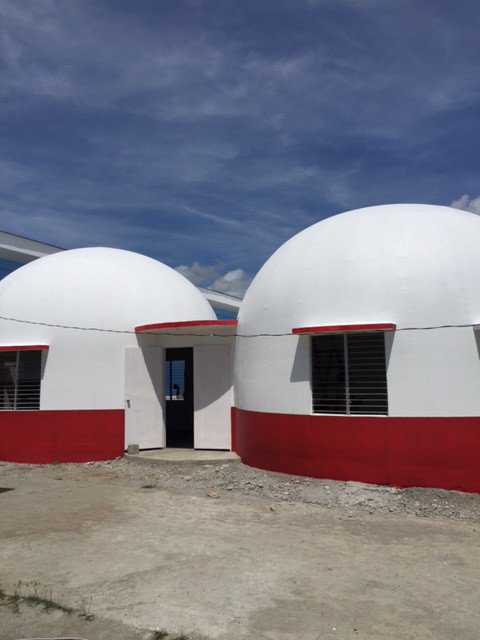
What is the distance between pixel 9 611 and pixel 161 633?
145 cm

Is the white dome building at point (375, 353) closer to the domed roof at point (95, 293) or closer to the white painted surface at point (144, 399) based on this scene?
the white painted surface at point (144, 399)

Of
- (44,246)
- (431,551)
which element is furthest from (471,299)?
(44,246)

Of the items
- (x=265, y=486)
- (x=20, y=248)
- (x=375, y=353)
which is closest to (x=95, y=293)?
(x=265, y=486)

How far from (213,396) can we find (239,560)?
6290 mm

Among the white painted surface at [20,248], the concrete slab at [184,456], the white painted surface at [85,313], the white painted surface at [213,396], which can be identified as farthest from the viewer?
the white painted surface at [20,248]

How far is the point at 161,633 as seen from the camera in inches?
170

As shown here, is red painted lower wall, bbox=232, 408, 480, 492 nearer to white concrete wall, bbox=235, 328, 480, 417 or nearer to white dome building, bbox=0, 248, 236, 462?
white concrete wall, bbox=235, 328, 480, 417

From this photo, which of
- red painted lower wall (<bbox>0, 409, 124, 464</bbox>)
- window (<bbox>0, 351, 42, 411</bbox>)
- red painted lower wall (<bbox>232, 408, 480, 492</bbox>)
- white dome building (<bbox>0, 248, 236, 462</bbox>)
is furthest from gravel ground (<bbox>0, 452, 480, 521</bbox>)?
window (<bbox>0, 351, 42, 411</bbox>)

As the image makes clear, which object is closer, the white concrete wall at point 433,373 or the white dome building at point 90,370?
the white concrete wall at point 433,373

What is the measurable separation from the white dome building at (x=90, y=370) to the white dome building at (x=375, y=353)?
2.21 meters

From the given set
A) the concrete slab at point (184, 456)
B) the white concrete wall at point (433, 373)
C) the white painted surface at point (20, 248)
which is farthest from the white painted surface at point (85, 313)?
the white painted surface at point (20, 248)

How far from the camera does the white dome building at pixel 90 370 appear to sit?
12227 mm

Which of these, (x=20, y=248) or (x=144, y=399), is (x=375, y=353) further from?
(x=20, y=248)

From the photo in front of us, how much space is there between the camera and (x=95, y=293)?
12.9 metres
